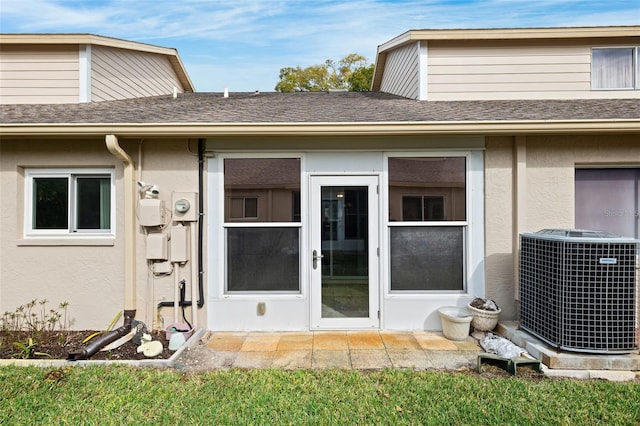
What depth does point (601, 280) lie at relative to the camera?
360cm

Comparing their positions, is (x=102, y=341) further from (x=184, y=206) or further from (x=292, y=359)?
(x=292, y=359)

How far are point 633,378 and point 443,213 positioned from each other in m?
2.48

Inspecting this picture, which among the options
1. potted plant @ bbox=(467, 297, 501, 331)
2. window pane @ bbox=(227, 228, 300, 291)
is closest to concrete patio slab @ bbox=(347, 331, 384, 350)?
window pane @ bbox=(227, 228, 300, 291)

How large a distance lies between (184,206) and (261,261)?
48.4 inches

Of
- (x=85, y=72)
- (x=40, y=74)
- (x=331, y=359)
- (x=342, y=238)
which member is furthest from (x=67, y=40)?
(x=331, y=359)

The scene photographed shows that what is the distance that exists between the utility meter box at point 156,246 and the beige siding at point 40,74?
3.31 m

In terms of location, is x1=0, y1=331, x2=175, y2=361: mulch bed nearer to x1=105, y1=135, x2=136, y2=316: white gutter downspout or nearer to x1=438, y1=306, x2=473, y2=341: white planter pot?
x1=105, y1=135, x2=136, y2=316: white gutter downspout

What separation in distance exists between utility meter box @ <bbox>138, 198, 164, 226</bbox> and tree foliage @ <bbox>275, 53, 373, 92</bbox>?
18733mm

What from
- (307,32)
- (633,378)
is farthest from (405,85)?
(307,32)

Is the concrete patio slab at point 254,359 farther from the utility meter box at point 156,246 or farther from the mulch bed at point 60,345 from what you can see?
the utility meter box at point 156,246

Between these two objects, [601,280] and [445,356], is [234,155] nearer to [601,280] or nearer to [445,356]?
[445,356]

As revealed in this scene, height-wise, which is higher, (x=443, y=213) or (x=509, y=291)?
(x=443, y=213)

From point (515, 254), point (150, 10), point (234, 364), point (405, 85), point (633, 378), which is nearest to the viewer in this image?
point (633, 378)

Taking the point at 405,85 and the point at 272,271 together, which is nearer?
the point at 272,271
